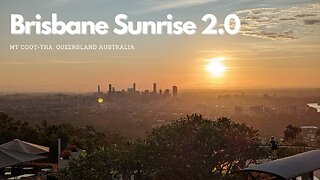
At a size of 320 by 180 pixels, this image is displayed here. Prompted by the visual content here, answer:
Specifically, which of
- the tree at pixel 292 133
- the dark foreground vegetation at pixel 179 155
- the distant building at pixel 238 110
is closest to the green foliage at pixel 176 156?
the dark foreground vegetation at pixel 179 155

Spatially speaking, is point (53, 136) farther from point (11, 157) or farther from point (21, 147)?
point (11, 157)

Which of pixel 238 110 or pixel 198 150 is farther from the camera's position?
pixel 238 110

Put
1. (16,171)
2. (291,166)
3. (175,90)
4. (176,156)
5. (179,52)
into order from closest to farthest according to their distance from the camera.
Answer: (291,166) → (176,156) → (16,171) → (179,52) → (175,90)

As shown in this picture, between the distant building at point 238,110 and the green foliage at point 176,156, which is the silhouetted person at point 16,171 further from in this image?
the distant building at point 238,110

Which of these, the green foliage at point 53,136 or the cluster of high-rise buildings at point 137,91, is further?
the cluster of high-rise buildings at point 137,91

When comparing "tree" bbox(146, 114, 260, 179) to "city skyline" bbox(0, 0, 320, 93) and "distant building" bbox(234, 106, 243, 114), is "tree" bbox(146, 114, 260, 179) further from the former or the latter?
"distant building" bbox(234, 106, 243, 114)

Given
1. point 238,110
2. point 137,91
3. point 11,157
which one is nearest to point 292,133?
point 238,110

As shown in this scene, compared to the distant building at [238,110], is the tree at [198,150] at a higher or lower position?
lower
